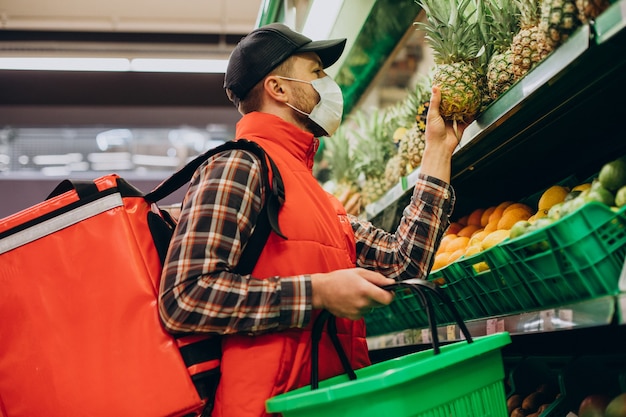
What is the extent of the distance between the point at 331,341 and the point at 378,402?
487mm

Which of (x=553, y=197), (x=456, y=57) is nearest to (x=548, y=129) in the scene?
(x=553, y=197)

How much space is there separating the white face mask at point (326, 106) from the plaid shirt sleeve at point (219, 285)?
61 cm

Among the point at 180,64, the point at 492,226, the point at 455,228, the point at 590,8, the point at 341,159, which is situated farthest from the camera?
the point at 180,64

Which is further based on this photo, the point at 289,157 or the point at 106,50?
the point at 106,50

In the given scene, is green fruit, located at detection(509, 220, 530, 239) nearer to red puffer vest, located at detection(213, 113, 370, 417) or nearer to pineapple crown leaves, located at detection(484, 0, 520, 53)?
red puffer vest, located at detection(213, 113, 370, 417)

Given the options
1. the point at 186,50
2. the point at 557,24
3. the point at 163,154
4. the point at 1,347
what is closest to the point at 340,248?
the point at 557,24

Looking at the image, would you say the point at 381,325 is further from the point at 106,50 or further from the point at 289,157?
the point at 106,50

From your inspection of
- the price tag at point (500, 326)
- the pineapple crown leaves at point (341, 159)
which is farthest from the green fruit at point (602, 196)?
the pineapple crown leaves at point (341, 159)

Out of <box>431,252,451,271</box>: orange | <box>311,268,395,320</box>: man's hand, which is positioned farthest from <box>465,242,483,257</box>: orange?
<box>311,268,395,320</box>: man's hand

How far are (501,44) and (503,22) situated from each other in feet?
0.24

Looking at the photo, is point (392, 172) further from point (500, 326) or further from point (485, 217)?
point (500, 326)

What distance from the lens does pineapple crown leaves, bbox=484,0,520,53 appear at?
2176 millimetres

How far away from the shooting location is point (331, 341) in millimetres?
1782

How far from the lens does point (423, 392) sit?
4.35ft
